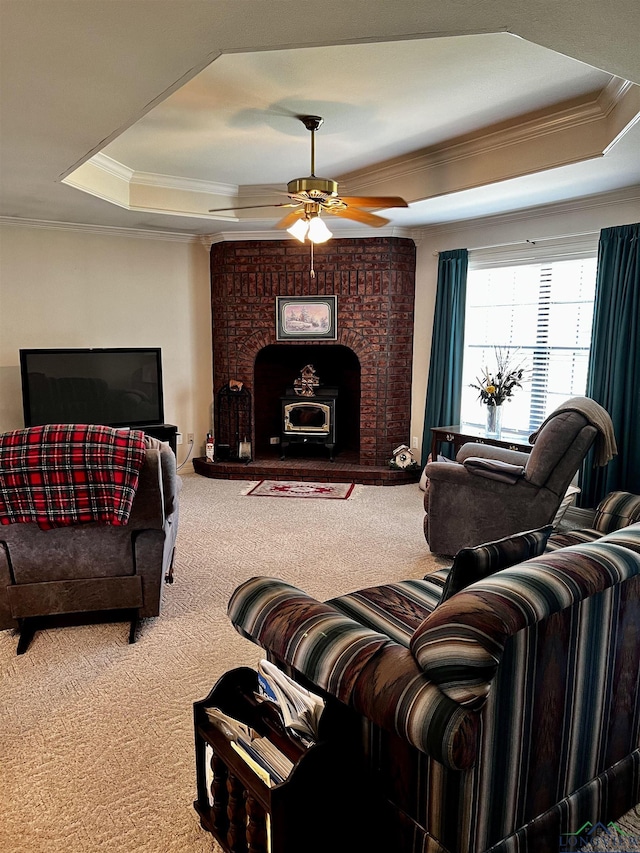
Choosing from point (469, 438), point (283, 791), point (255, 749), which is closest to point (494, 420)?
point (469, 438)

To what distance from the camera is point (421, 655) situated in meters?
1.42

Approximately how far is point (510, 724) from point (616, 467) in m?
3.54

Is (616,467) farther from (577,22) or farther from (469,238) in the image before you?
(577,22)

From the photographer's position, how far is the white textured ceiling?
1957 millimetres

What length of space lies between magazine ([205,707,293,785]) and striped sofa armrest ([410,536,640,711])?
47 cm

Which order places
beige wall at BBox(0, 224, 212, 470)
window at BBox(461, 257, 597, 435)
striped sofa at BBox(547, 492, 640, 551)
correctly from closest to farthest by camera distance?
striped sofa at BBox(547, 492, 640, 551), window at BBox(461, 257, 597, 435), beige wall at BBox(0, 224, 212, 470)

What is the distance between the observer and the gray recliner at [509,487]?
3.57 meters

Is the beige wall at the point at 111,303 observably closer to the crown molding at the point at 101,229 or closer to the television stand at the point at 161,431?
the crown molding at the point at 101,229

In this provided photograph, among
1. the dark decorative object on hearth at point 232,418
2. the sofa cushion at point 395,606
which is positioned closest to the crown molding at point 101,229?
the dark decorative object on hearth at point 232,418

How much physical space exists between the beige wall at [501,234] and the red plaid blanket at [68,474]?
3.91m

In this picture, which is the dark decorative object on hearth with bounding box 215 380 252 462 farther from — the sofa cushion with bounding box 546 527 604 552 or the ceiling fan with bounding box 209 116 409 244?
the sofa cushion with bounding box 546 527 604 552

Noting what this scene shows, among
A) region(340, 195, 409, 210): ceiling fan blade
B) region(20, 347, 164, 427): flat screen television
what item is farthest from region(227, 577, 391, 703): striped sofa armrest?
region(20, 347, 164, 427): flat screen television

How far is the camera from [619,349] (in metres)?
4.52

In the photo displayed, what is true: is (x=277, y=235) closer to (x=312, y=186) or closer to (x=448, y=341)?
(x=448, y=341)
